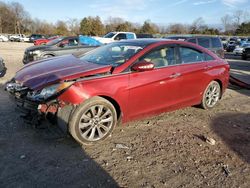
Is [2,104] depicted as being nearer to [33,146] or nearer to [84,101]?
[33,146]

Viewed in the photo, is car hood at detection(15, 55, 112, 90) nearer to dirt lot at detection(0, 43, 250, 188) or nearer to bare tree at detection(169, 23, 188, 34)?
dirt lot at detection(0, 43, 250, 188)

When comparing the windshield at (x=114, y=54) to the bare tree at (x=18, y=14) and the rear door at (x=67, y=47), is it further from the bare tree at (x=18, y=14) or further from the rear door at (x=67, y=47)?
the bare tree at (x=18, y=14)

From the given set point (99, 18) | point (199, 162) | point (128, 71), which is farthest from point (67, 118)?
point (99, 18)

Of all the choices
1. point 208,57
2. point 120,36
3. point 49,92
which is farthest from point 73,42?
point 49,92

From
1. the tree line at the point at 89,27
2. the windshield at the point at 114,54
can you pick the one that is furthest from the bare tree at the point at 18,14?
the windshield at the point at 114,54

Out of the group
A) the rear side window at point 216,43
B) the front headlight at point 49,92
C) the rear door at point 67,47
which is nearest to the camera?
the front headlight at point 49,92

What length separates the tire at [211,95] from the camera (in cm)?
619

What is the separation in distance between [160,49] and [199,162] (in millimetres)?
2282

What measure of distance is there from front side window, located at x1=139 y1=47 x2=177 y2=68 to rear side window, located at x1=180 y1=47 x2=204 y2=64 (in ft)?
0.88

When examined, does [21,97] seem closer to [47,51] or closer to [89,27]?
[47,51]

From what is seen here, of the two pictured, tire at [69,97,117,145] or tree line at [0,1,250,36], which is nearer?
Answer: tire at [69,97,117,145]

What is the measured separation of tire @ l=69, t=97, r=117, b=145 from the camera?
4137 millimetres

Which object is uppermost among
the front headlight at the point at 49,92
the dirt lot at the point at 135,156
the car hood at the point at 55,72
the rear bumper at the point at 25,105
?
the car hood at the point at 55,72

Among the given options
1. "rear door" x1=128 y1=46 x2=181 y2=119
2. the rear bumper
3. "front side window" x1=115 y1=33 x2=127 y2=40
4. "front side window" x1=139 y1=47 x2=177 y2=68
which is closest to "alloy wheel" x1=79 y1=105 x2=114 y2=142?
"rear door" x1=128 y1=46 x2=181 y2=119
